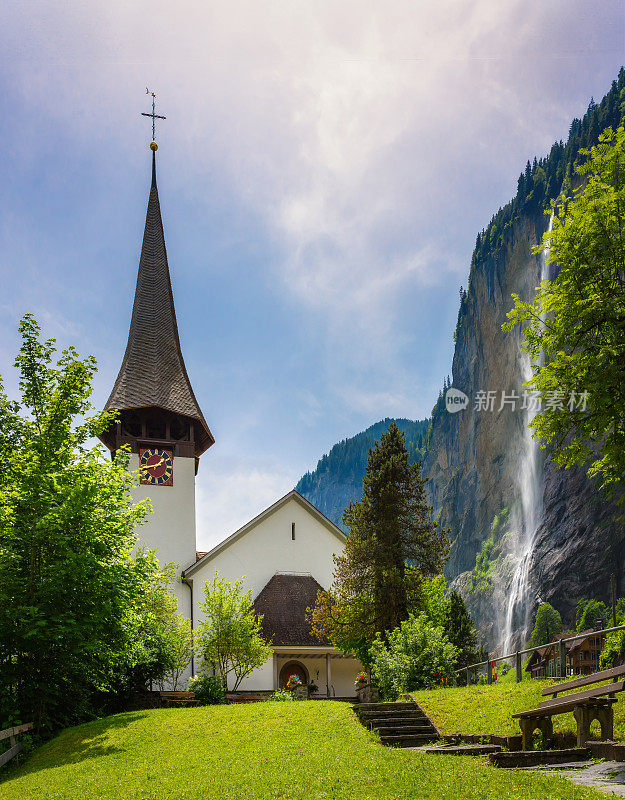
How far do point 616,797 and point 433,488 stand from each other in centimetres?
16410

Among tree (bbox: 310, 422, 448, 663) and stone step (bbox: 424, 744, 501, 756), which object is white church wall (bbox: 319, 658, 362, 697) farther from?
stone step (bbox: 424, 744, 501, 756)

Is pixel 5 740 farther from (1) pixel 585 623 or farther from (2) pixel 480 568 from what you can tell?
(2) pixel 480 568

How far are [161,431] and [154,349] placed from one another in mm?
5093

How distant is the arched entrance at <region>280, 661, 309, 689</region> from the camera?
106 ft

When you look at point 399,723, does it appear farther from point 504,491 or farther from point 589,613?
point 504,491

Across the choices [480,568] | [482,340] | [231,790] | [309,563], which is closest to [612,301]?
[231,790]

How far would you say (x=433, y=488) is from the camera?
168 m

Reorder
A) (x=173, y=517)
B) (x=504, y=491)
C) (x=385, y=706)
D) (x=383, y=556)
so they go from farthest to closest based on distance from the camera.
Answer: (x=504, y=491), (x=173, y=517), (x=383, y=556), (x=385, y=706)

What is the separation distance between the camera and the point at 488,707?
575 inches

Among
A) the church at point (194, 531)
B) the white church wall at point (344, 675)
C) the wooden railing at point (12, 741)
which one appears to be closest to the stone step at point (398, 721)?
the wooden railing at point (12, 741)

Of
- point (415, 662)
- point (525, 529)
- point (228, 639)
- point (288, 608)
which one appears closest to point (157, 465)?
point (288, 608)

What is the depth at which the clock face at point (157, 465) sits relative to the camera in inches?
Answer: 1411

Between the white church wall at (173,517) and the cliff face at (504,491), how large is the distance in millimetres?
53629

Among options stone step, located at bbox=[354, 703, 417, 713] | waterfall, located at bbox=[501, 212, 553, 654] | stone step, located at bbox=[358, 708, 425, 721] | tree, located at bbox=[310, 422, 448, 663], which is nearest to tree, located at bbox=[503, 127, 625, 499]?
stone step, located at bbox=[358, 708, 425, 721]
